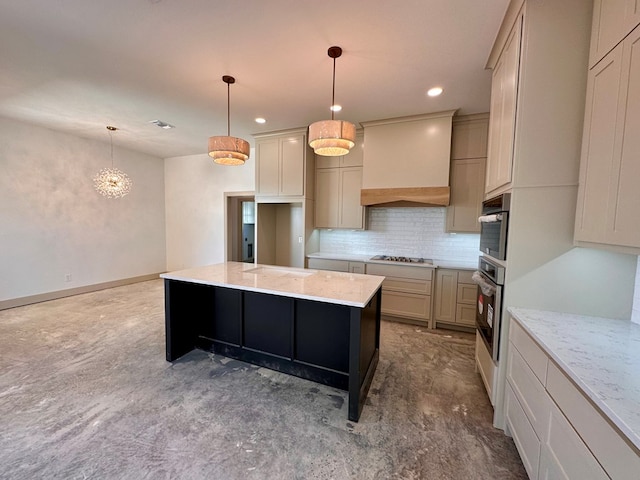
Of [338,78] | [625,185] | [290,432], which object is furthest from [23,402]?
[625,185]

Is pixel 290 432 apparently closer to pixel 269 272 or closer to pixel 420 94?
pixel 269 272

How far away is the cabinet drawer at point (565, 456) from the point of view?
908mm

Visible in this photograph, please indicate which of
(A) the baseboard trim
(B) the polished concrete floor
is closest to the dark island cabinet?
(B) the polished concrete floor

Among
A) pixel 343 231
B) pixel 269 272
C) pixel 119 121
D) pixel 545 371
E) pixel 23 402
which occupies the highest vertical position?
pixel 119 121

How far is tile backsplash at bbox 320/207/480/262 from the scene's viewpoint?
12.7 ft

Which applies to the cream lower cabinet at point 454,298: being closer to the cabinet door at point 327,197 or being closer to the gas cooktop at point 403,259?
the gas cooktop at point 403,259

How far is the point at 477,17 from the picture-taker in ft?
5.99

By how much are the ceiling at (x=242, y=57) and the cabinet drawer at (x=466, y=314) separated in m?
2.49

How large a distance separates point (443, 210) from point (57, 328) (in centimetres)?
545

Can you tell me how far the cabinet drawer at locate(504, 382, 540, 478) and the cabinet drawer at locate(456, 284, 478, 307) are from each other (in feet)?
5.56

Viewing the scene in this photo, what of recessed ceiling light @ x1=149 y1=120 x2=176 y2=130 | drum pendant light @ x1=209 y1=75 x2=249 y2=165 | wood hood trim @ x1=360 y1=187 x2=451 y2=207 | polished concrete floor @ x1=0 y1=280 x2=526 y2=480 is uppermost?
recessed ceiling light @ x1=149 y1=120 x2=176 y2=130

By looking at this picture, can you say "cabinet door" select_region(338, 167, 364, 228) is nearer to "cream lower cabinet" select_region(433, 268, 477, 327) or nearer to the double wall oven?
"cream lower cabinet" select_region(433, 268, 477, 327)

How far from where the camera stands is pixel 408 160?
11.8 ft

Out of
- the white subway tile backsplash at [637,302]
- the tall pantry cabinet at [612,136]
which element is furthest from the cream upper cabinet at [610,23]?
the white subway tile backsplash at [637,302]
